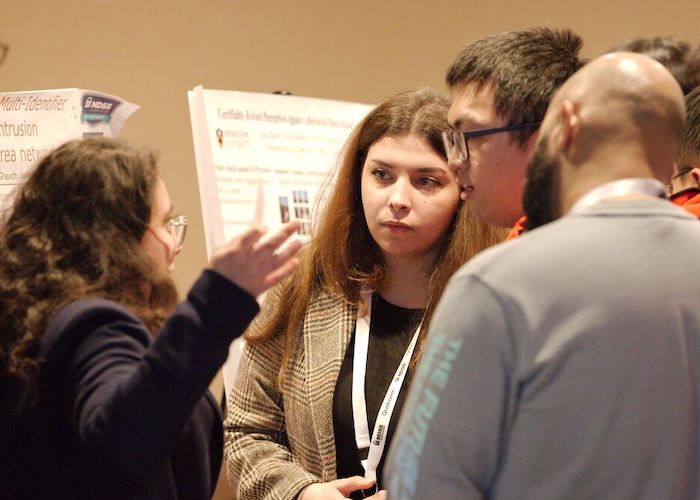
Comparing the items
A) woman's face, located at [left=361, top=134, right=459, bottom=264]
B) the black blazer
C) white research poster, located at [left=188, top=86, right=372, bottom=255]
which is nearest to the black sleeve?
the black blazer

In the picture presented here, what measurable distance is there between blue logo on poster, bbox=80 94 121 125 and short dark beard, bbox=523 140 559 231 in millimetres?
2340

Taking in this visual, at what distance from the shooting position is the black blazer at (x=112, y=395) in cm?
142

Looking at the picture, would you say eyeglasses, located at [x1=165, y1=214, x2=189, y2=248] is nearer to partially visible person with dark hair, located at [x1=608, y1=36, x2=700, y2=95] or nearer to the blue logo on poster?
partially visible person with dark hair, located at [x1=608, y1=36, x2=700, y2=95]

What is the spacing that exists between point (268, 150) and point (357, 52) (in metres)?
1.41

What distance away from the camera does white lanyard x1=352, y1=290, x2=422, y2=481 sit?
221cm

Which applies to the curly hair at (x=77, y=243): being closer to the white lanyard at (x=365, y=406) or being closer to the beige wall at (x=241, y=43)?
the white lanyard at (x=365, y=406)

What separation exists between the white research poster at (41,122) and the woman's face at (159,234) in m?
1.80

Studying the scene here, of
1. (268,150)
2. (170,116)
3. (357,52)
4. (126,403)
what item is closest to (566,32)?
(126,403)

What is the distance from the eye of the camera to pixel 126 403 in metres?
1.40

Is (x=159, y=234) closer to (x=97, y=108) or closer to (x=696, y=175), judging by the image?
(x=696, y=175)

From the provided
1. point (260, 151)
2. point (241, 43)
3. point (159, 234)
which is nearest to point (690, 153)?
point (159, 234)

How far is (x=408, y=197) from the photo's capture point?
235cm

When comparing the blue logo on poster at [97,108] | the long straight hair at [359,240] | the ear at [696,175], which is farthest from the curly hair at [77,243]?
the blue logo on poster at [97,108]

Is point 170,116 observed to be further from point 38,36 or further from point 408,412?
point 408,412
